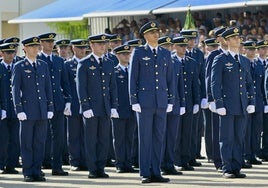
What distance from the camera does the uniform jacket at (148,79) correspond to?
575 inches

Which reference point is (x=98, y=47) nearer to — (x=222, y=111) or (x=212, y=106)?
(x=212, y=106)

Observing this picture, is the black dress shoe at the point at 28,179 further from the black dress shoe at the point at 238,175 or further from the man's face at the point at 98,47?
the black dress shoe at the point at 238,175

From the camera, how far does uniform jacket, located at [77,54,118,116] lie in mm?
15492

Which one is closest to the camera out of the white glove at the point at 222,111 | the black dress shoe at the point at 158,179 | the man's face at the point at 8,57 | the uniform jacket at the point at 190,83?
the black dress shoe at the point at 158,179

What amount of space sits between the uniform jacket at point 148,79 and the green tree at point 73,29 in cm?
1932

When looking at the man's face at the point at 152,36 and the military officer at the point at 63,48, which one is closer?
the man's face at the point at 152,36

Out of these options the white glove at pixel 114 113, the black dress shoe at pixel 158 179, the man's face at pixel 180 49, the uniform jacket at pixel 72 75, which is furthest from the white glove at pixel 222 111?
the uniform jacket at pixel 72 75

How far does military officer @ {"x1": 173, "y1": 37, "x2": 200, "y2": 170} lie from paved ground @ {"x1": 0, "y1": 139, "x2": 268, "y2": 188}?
404 mm

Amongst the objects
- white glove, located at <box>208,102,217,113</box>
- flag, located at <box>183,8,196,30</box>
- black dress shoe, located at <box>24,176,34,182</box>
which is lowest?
black dress shoe, located at <box>24,176,34,182</box>

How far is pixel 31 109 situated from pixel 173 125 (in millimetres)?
2171

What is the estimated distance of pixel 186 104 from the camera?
54.8 feet

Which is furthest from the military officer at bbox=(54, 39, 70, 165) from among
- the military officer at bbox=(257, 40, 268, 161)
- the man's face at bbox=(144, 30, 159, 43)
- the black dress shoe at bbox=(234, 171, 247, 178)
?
the black dress shoe at bbox=(234, 171, 247, 178)

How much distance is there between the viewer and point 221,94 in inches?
595

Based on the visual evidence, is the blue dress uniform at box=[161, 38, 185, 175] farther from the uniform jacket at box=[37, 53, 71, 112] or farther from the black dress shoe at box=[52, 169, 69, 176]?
the uniform jacket at box=[37, 53, 71, 112]
